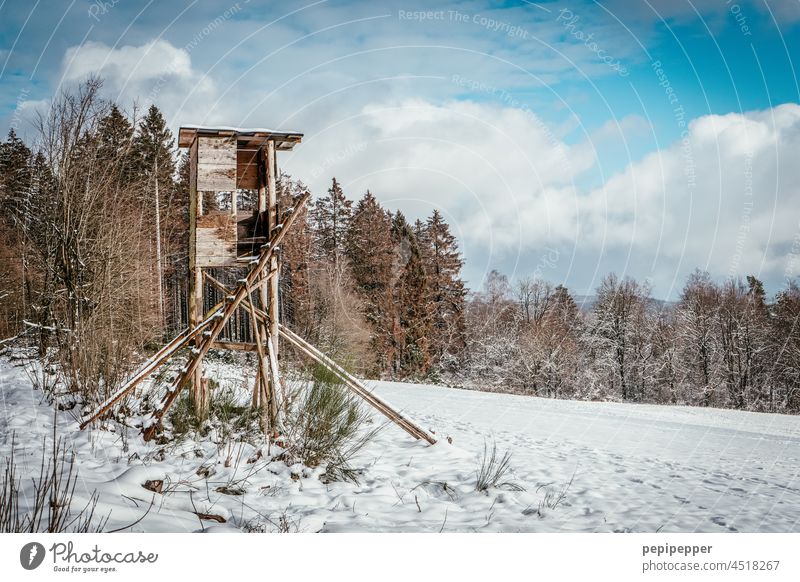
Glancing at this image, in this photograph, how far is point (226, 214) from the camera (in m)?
4.52

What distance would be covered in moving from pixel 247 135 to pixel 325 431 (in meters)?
3.06

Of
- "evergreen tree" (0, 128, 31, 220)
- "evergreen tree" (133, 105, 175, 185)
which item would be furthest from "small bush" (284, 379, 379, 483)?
"evergreen tree" (133, 105, 175, 185)

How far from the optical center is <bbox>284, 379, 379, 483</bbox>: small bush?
142 inches

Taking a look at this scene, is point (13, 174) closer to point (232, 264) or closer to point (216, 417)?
point (232, 264)

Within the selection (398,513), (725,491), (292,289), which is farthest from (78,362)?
(292,289)

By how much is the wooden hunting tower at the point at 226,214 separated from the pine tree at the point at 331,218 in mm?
14595

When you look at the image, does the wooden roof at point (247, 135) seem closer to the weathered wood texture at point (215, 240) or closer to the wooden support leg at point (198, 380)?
the weathered wood texture at point (215, 240)

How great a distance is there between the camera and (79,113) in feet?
19.3

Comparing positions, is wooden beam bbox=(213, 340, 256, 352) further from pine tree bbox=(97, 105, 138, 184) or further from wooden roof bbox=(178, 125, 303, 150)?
pine tree bbox=(97, 105, 138, 184)

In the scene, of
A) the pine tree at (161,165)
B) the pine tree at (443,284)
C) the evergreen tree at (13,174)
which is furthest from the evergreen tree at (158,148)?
the pine tree at (443,284)

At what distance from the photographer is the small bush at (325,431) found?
3.62m

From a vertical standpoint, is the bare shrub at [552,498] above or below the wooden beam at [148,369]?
below
